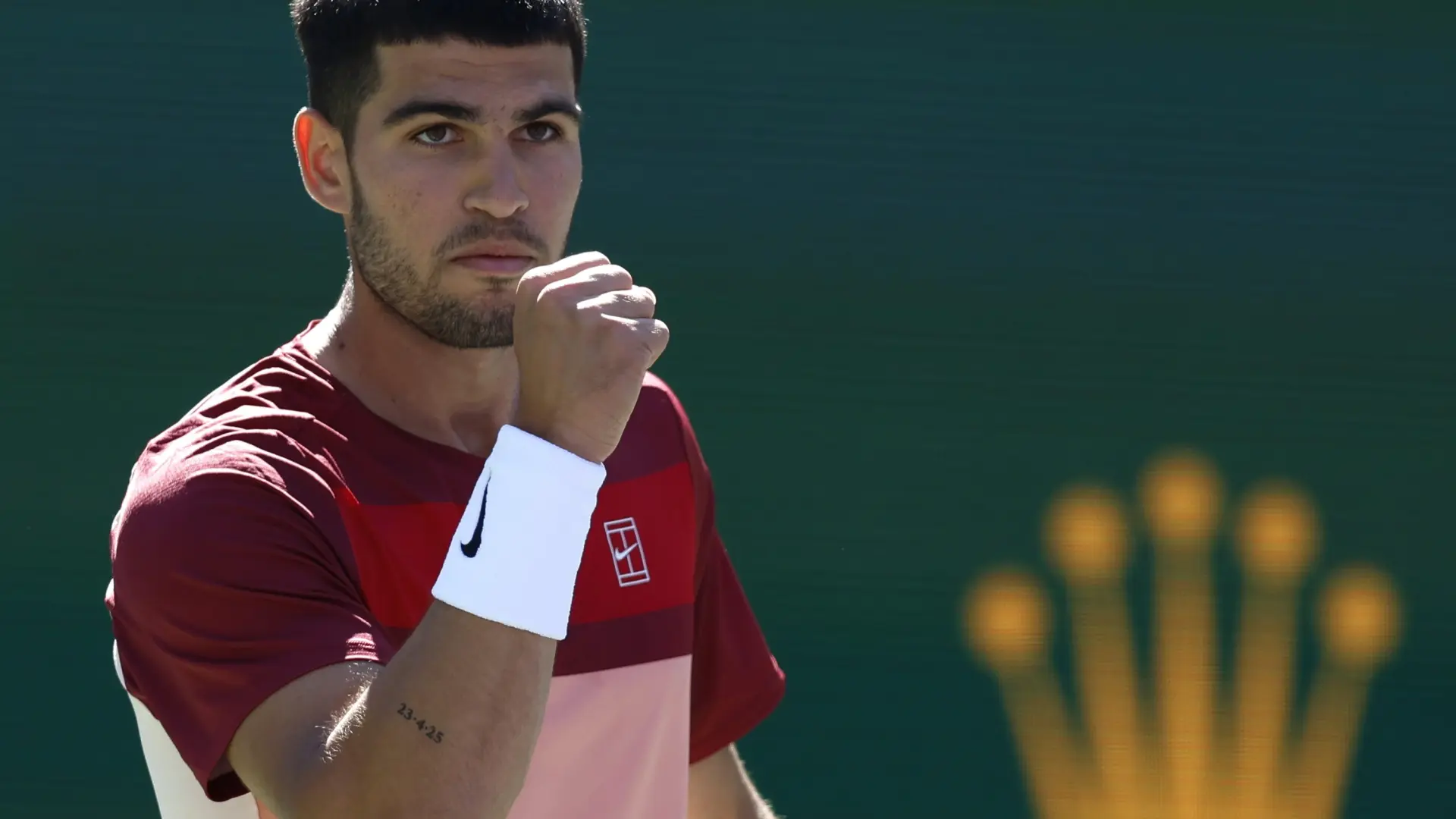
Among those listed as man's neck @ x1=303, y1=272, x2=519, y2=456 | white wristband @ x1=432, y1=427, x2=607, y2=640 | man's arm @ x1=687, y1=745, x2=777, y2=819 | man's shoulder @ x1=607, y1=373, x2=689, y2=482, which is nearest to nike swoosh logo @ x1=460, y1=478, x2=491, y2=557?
white wristband @ x1=432, y1=427, x2=607, y2=640

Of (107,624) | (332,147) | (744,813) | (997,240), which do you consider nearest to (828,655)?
A: (997,240)

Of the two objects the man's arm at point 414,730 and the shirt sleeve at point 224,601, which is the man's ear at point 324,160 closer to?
the shirt sleeve at point 224,601

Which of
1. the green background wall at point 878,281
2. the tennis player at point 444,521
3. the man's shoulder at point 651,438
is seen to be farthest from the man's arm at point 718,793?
the green background wall at point 878,281

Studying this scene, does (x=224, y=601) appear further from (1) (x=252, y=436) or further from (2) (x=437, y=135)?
(2) (x=437, y=135)

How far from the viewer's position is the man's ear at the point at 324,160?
1733mm

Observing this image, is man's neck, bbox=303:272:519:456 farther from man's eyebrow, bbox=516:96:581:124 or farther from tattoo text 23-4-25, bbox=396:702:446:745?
tattoo text 23-4-25, bbox=396:702:446:745

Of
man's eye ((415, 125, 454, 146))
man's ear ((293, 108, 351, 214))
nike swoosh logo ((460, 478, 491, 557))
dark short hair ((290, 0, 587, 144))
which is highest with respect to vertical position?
dark short hair ((290, 0, 587, 144))

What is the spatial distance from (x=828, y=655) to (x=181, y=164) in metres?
1.27

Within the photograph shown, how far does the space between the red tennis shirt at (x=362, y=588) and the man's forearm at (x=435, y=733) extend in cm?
8

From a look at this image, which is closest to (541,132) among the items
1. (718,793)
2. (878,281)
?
(718,793)

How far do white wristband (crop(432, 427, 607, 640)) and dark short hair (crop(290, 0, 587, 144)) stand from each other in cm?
46

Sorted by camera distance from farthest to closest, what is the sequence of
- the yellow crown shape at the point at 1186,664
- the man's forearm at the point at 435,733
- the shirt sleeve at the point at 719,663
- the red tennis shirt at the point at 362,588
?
1. the yellow crown shape at the point at 1186,664
2. the shirt sleeve at the point at 719,663
3. the red tennis shirt at the point at 362,588
4. the man's forearm at the point at 435,733

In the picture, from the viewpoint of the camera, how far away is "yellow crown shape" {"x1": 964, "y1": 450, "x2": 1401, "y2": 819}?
280 centimetres

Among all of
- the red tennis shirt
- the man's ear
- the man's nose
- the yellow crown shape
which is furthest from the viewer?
the yellow crown shape
